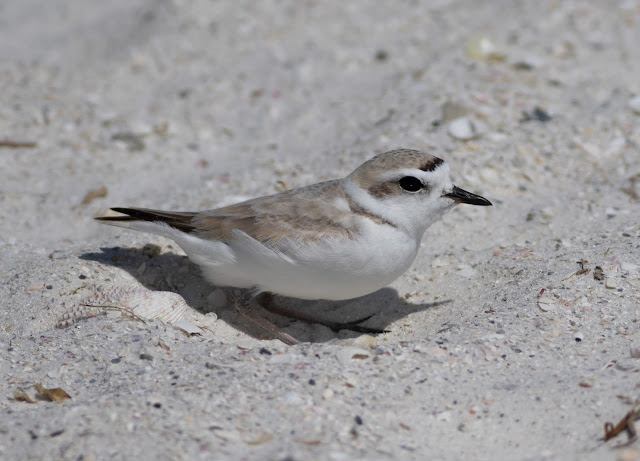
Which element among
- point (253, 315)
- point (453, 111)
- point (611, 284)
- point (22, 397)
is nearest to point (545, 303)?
point (611, 284)

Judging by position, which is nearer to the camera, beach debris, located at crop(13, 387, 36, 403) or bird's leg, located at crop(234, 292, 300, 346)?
beach debris, located at crop(13, 387, 36, 403)

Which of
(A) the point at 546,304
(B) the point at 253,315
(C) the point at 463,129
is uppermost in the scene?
(C) the point at 463,129

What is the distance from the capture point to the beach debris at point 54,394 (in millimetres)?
3407

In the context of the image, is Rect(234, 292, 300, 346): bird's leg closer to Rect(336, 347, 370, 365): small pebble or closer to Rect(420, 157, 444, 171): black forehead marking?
Rect(336, 347, 370, 365): small pebble

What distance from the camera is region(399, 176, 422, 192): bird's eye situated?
4105 mm

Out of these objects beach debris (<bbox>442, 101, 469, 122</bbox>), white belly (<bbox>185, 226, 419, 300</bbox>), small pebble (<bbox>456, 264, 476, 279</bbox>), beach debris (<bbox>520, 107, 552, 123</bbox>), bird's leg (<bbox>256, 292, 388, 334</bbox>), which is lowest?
bird's leg (<bbox>256, 292, 388, 334</bbox>)

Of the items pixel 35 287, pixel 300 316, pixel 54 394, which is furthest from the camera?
pixel 300 316

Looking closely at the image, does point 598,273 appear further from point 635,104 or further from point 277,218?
point 635,104

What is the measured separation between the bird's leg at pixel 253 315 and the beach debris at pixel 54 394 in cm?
126

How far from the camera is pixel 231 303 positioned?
15.6 ft

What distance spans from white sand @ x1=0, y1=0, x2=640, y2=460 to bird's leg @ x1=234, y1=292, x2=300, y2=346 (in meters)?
0.14

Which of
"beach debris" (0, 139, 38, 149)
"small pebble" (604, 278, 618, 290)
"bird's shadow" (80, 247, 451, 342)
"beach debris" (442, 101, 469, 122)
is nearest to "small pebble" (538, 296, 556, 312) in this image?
"small pebble" (604, 278, 618, 290)

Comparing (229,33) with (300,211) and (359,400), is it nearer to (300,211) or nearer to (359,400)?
(300,211)

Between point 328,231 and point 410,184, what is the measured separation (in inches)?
21.6
